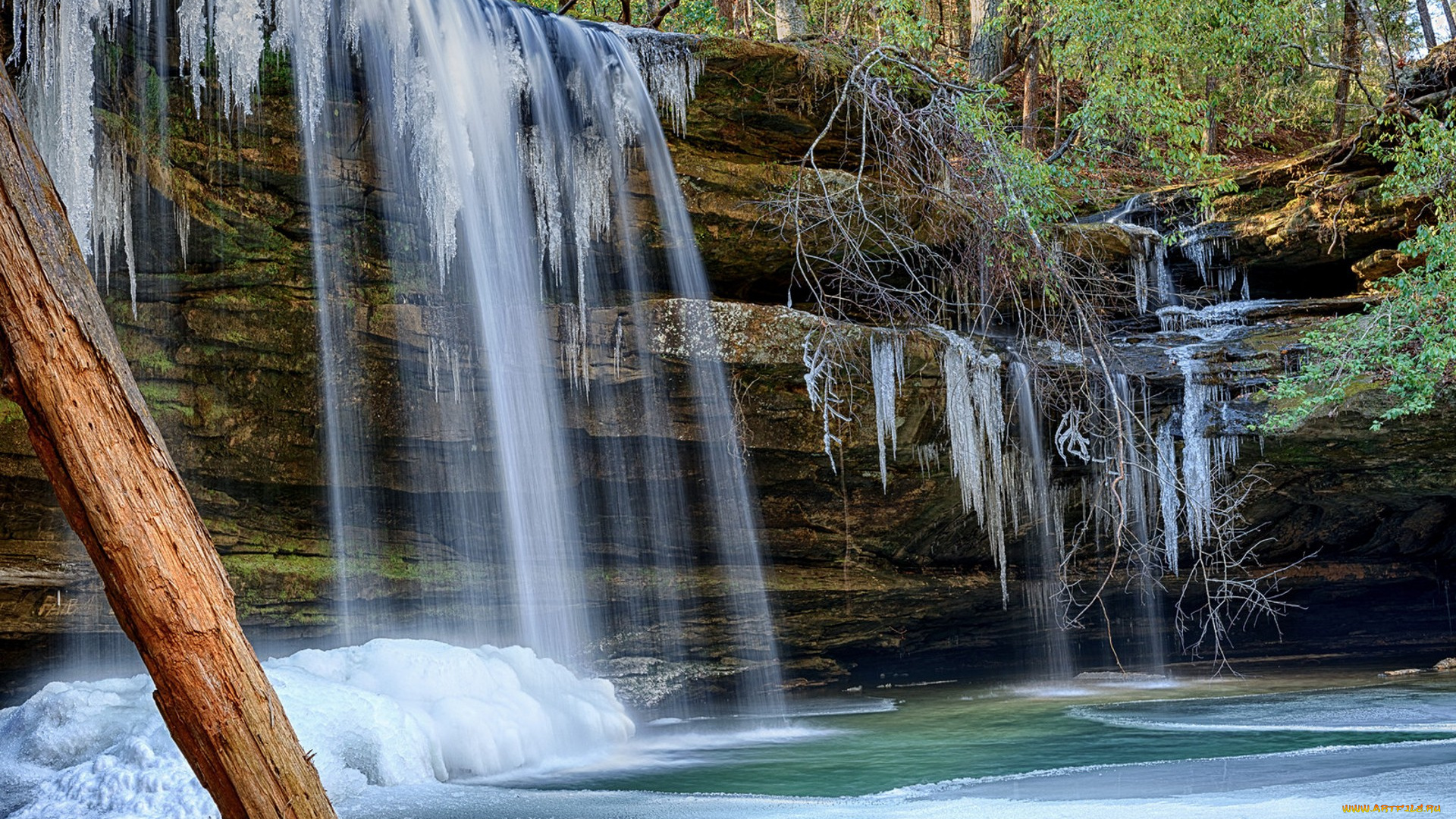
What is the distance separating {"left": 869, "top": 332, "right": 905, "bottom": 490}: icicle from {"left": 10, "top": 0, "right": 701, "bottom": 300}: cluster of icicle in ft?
9.45

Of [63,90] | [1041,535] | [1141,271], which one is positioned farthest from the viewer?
[1141,271]

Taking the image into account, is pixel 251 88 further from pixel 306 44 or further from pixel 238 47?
pixel 306 44

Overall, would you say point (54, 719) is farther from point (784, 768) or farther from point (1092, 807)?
point (1092, 807)

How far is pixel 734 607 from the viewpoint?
11273 millimetres

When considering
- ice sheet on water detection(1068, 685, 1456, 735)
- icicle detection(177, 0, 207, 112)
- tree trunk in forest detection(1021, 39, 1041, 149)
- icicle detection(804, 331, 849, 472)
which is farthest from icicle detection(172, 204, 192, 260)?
tree trunk in forest detection(1021, 39, 1041, 149)

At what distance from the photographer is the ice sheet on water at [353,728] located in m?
A: 5.46

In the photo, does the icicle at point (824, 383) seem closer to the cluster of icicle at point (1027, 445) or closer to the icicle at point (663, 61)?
the cluster of icicle at point (1027, 445)

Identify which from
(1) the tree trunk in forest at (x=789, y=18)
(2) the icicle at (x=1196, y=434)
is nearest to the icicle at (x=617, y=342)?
(1) the tree trunk in forest at (x=789, y=18)

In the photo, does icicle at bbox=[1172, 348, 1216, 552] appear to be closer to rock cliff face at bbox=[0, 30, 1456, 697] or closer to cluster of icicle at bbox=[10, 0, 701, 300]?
rock cliff face at bbox=[0, 30, 1456, 697]

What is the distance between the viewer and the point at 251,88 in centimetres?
884

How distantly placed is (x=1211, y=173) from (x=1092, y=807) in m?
10.2

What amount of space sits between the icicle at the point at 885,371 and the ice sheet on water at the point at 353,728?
3.60 meters

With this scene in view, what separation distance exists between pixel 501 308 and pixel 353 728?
4.31 metres

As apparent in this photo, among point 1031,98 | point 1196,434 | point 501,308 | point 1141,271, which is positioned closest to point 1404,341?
point 1196,434
